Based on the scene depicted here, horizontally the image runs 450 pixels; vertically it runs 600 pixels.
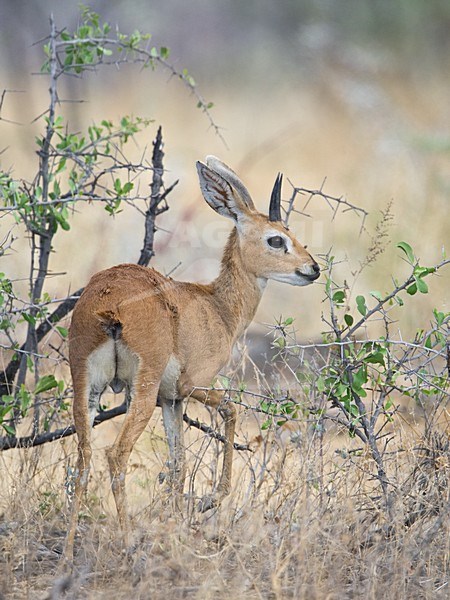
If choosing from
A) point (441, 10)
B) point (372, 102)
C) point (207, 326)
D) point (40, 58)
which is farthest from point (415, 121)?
point (40, 58)

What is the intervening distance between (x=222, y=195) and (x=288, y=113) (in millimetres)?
6030

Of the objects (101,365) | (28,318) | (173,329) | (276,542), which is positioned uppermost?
(28,318)

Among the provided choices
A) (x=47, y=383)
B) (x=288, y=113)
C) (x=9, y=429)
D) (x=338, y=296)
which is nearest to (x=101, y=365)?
(x=47, y=383)

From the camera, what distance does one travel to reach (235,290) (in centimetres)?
495

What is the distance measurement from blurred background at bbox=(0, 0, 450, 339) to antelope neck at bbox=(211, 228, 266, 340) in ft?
5.27

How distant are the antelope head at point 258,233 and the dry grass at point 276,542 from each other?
3.37 ft

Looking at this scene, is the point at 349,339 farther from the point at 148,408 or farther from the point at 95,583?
the point at 95,583

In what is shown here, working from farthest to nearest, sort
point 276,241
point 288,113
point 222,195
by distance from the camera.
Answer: point 288,113, point 222,195, point 276,241

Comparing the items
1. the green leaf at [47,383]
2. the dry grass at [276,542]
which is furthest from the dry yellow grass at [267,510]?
the green leaf at [47,383]

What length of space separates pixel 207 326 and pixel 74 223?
4421mm

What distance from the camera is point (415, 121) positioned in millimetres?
7922

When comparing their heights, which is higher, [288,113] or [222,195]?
[288,113]

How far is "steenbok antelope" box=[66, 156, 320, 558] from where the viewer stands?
13.1 feet

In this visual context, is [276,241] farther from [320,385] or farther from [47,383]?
[47,383]
